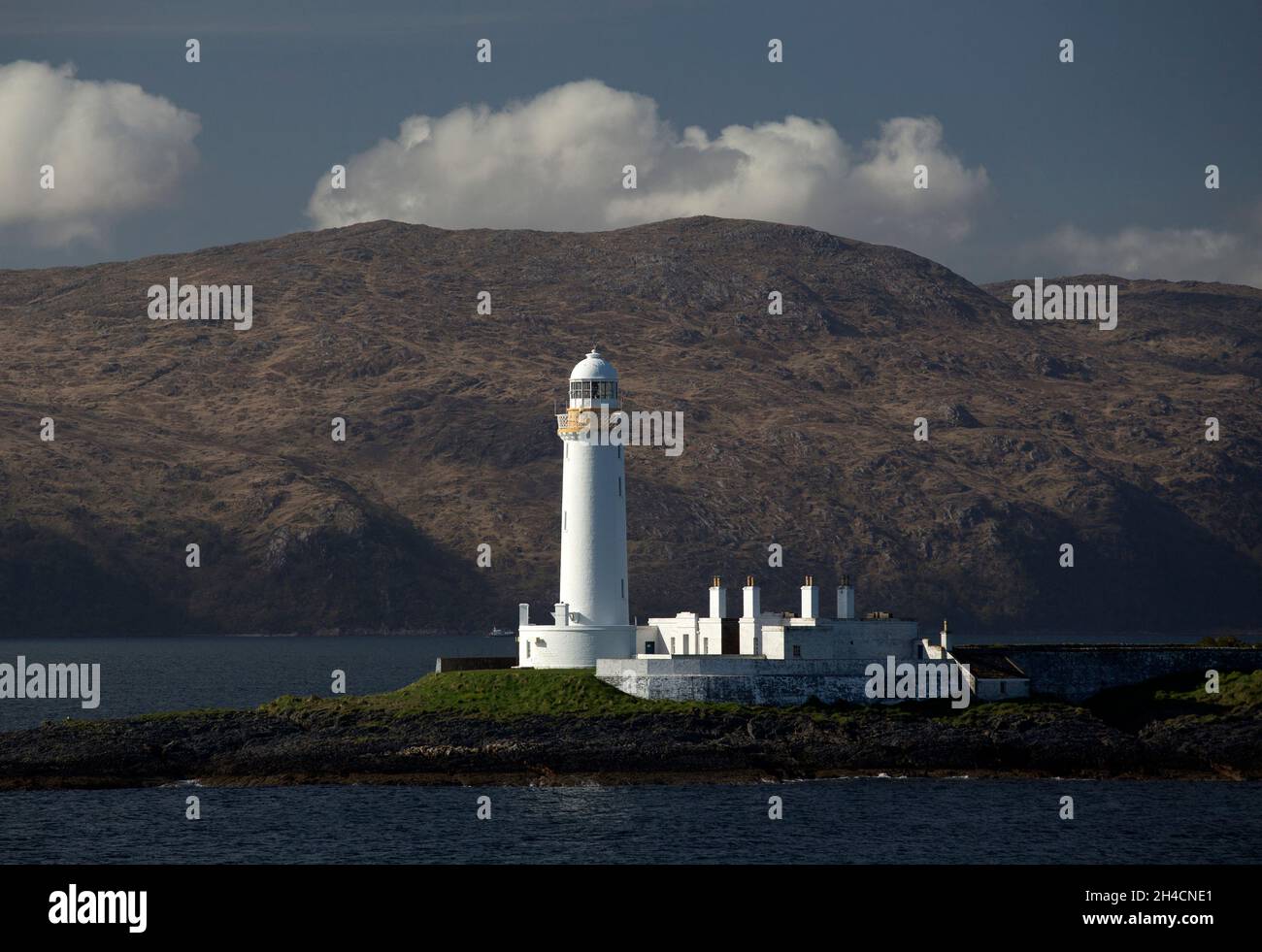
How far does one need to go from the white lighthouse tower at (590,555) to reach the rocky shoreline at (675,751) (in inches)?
195

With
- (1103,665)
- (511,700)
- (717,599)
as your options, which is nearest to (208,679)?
(717,599)

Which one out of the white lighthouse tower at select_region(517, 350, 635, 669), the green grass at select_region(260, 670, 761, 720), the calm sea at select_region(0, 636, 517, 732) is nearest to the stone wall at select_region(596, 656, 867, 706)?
the green grass at select_region(260, 670, 761, 720)

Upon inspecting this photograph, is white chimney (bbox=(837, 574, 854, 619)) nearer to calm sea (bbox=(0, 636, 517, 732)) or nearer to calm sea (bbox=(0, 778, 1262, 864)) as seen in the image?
calm sea (bbox=(0, 778, 1262, 864))

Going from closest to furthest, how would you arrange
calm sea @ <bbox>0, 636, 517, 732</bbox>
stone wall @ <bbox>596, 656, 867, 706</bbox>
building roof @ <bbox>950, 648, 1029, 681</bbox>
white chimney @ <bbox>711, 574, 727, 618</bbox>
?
stone wall @ <bbox>596, 656, 867, 706</bbox> → building roof @ <bbox>950, 648, 1029, 681</bbox> → white chimney @ <bbox>711, 574, 727, 618</bbox> → calm sea @ <bbox>0, 636, 517, 732</bbox>

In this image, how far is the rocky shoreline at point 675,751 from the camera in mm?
63906

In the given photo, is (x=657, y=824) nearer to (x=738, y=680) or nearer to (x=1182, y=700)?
(x=738, y=680)

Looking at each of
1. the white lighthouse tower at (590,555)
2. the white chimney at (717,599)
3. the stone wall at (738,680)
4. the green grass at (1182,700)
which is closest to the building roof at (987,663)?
the green grass at (1182,700)

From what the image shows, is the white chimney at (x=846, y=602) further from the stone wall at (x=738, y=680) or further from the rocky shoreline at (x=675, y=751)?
the rocky shoreline at (x=675, y=751)

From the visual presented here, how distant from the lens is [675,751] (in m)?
63.7

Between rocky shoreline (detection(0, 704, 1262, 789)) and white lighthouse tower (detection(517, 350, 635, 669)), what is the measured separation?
496 centimetres

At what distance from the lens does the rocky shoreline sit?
2516 inches

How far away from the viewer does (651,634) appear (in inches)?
2867
